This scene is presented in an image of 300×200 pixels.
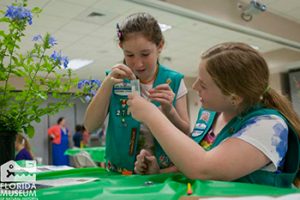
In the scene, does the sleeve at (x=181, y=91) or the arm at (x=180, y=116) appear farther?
the sleeve at (x=181, y=91)

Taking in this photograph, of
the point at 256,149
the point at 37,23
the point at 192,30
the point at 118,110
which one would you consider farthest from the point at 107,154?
the point at 192,30

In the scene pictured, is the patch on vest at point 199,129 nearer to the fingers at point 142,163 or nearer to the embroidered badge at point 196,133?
the embroidered badge at point 196,133

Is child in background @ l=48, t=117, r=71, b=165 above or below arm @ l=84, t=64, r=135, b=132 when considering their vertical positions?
below

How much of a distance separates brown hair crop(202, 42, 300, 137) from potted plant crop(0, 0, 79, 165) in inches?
17.8

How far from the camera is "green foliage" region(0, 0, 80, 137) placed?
82cm

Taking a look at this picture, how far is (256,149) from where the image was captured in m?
0.75

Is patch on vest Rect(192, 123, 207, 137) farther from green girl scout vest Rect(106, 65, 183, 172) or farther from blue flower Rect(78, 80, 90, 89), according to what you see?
blue flower Rect(78, 80, 90, 89)

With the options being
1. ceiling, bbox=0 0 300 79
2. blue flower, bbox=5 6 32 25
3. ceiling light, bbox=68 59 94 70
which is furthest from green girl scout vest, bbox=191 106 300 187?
ceiling light, bbox=68 59 94 70

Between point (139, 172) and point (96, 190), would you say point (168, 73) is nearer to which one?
point (139, 172)

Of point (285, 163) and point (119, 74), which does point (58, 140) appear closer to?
point (119, 74)

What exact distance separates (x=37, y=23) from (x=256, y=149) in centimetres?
454

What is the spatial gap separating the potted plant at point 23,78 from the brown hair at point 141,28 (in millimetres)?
356

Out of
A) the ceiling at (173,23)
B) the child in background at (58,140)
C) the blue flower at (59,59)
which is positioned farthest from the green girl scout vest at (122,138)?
the child in background at (58,140)

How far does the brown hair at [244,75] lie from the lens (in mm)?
826
